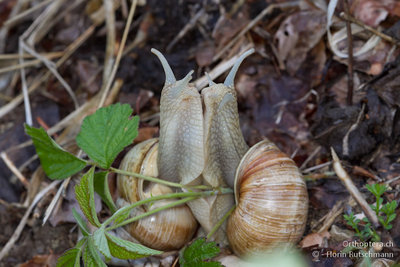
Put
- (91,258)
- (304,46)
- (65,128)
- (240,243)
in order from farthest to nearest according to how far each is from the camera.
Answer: (65,128), (304,46), (240,243), (91,258)

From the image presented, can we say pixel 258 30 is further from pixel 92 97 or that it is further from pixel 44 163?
pixel 44 163

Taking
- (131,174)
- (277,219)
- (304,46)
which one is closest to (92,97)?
(131,174)

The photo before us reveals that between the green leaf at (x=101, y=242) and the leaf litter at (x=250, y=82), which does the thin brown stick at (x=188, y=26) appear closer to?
the leaf litter at (x=250, y=82)

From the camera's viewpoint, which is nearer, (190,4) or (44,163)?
(44,163)

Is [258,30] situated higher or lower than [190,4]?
lower

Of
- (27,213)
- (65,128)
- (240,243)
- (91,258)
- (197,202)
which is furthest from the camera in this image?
(65,128)

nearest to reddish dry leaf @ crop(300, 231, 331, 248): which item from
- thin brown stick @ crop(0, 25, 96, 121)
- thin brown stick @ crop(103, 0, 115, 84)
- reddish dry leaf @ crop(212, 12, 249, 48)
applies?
reddish dry leaf @ crop(212, 12, 249, 48)

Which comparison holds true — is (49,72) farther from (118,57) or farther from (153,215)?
(153,215)
